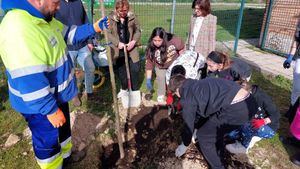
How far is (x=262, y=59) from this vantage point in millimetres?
7168

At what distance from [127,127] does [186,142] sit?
1.15 metres

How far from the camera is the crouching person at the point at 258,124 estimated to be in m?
2.92

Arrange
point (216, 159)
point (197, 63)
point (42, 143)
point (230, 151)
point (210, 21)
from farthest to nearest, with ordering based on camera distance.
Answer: point (210, 21)
point (197, 63)
point (230, 151)
point (216, 159)
point (42, 143)

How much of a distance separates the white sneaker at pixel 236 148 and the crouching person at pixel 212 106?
1.75 feet

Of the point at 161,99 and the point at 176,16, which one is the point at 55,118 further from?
the point at 176,16

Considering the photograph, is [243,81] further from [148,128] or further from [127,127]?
[127,127]

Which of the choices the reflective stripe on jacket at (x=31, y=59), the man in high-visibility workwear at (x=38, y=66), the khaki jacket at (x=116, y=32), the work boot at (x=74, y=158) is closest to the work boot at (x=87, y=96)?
the khaki jacket at (x=116, y=32)

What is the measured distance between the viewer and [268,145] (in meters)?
3.58

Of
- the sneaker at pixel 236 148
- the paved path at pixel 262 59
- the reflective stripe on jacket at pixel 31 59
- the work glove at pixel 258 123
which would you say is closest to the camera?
the reflective stripe on jacket at pixel 31 59

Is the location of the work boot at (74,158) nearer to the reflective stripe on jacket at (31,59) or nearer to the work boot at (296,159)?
the reflective stripe on jacket at (31,59)

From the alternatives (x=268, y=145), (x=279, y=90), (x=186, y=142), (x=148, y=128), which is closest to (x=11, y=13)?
(x=186, y=142)

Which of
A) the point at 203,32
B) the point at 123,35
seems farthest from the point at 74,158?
the point at 203,32

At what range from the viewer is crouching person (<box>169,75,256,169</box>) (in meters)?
2.62

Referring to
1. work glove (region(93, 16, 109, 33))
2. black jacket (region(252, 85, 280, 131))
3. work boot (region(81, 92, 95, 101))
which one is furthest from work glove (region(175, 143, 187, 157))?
work boot (region(81, 92, 95, 101))
